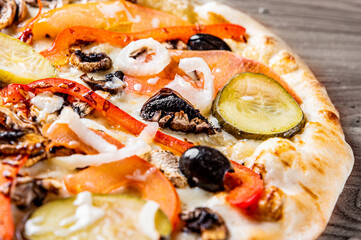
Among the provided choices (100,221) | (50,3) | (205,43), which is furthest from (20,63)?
(100,221)

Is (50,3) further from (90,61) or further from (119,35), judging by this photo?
(90,61)

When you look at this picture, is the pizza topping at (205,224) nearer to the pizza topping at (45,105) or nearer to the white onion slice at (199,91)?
the white onion slice at (199,91)

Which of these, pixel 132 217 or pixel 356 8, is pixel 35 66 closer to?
pixel 132 217

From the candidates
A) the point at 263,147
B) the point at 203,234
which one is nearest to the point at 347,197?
the point at 263,147

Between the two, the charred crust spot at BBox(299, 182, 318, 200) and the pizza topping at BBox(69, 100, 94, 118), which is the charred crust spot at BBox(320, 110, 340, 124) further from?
the pizza topping at BBox(69, 100, 94, 118)

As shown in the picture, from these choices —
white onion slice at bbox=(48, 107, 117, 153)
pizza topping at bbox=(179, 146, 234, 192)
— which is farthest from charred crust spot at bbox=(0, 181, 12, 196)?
pizza topping at bbox=(179, 146, 234, 192)
